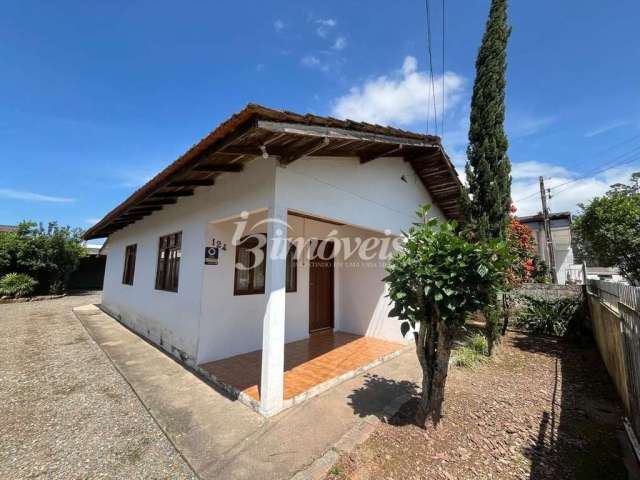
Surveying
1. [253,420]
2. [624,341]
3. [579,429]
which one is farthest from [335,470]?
[624,341]

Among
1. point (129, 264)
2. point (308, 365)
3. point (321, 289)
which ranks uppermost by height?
point (129, 264)

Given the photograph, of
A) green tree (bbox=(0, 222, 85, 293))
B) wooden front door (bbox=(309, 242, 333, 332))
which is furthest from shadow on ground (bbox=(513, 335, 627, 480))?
green tree (bbox=(0, 222, 85, 293))

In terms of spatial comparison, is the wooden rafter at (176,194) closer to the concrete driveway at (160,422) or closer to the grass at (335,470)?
the concrete driveway at (160,422)

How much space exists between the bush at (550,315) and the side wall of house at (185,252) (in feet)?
29.2

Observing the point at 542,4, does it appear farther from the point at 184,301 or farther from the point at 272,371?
the point at 184,301

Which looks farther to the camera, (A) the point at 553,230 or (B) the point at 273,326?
(A) the point at 553,230

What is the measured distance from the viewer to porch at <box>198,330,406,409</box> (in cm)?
444

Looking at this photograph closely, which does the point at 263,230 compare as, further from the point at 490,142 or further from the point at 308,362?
the point at 490,142

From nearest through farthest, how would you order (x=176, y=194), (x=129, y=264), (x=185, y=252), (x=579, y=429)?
(x=579, y=429)
(x=185, y=252)
(x=176, y=194)
(x=129, y=264)

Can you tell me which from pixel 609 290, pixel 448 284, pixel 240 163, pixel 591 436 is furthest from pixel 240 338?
pixel 609 290

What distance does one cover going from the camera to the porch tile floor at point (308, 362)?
468cm

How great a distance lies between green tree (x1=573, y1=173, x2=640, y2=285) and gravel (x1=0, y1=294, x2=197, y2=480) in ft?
64.2

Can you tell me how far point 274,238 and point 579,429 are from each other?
4766mm

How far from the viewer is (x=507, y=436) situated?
3391mm
